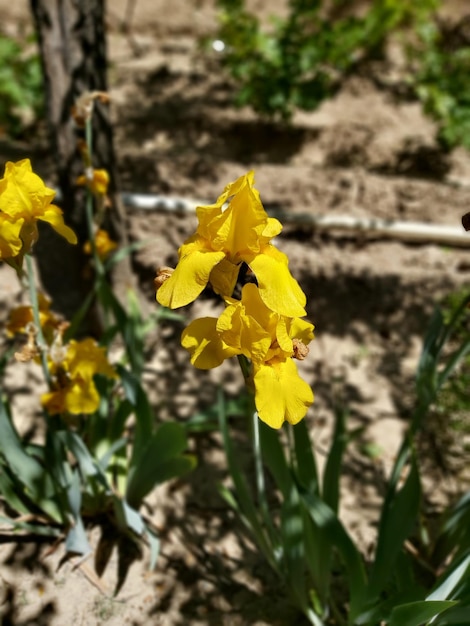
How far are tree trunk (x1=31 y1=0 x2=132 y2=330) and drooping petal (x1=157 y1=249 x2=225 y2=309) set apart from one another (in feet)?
5.15

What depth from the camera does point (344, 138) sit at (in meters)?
4.92

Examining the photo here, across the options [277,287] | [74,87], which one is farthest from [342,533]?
[74,87]

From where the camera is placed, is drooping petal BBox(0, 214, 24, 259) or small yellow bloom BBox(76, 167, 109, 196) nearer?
drooping petal BBox(0, 214, 24, 259)

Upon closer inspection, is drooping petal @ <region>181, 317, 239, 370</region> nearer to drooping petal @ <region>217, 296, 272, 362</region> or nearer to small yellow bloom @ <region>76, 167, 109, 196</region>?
drooping petal @ <region>217, 296, 272, 362</region>

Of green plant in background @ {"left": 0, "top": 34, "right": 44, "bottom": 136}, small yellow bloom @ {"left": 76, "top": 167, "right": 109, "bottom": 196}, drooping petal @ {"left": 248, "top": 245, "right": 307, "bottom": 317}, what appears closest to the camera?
drooping petal @ {"left": 248, "top": 245, "right": 307, "bottom": 317}

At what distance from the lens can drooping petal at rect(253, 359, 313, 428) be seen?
1128 millimetres

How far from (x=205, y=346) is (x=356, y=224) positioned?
257cm

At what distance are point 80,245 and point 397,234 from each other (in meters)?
2.04

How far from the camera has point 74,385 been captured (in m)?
1.65

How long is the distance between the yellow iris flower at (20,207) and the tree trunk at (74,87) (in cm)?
120

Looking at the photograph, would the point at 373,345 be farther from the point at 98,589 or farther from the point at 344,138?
the point at 344,138

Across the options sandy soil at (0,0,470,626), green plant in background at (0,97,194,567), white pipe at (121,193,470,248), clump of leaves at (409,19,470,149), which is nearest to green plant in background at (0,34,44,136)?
sandy soil at (0,0,470,626)

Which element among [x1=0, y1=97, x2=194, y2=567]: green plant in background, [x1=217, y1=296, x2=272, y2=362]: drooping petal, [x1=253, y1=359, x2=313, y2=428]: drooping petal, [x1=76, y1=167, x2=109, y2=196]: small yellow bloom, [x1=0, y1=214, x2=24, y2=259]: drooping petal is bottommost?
[x1=0, y1=97, x2=194, y2=567]: green plant in background

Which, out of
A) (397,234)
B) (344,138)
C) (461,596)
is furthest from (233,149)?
(461,596)
